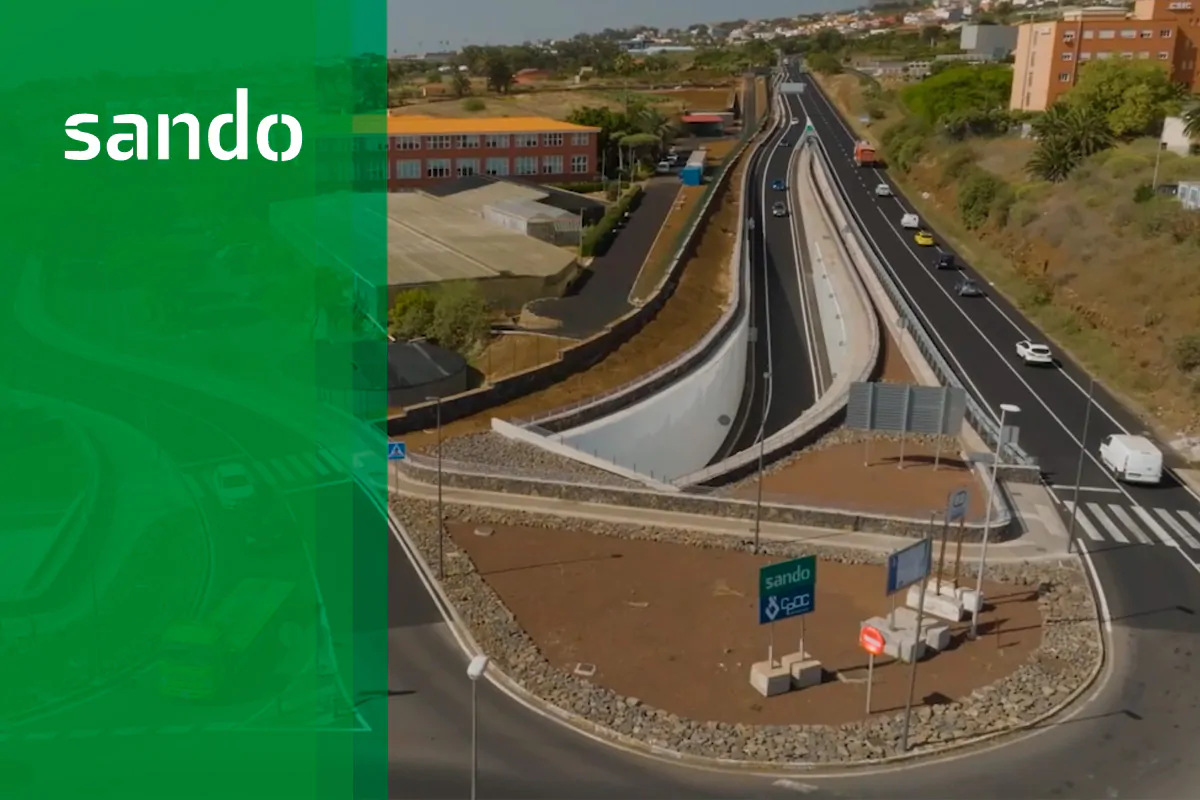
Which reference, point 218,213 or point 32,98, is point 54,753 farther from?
point 32,98

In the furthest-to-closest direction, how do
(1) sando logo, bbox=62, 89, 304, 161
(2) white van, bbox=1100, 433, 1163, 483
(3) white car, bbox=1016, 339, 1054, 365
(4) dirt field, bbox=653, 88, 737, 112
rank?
(4) dirt field, bbox=653, 88, 737, 112 → (1) sando logo, bbox=62, 89, 304, 161 → (3) white car, bbox=1016, 339, 1054, 365 → (2) white van, bbox=1100, 433, 1163, 483

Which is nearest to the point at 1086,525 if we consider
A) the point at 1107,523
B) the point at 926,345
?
the point at 1107,523

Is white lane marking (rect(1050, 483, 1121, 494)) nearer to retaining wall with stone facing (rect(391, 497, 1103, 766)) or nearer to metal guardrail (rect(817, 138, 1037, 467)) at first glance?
metal guardrail (rect(817, 138, 1037, 467))

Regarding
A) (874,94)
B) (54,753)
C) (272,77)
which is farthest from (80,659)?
(272,77)

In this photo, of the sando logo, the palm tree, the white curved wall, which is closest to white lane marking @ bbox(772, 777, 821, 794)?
the white curved wall

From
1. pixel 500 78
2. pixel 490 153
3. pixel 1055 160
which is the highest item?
pixel 500 78

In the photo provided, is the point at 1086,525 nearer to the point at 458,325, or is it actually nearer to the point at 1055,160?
the point at 458,325
